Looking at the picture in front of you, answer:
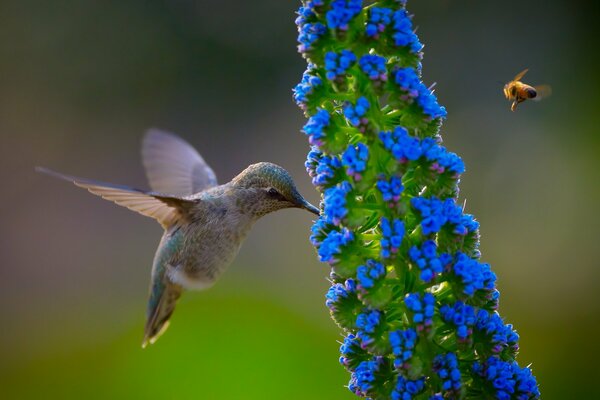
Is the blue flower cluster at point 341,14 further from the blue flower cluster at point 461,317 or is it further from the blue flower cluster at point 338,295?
the blue flower cluster at point 461,317

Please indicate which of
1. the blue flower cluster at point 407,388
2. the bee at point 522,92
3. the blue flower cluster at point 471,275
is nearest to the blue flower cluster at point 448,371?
the blue flower cluster at point 407,388

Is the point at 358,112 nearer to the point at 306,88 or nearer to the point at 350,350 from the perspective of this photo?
the point at 306,88

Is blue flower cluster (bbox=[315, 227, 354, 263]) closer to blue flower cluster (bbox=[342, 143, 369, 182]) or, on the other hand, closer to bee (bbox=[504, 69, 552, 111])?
blue flower cluster (bbox=[342, 143, 369, 182])

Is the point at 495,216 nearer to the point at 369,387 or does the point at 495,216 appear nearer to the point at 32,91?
the point at 369,387

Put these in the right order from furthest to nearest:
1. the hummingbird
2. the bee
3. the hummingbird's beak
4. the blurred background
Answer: the blurred background < the bee < the hummingbird < the hummingbird's beak

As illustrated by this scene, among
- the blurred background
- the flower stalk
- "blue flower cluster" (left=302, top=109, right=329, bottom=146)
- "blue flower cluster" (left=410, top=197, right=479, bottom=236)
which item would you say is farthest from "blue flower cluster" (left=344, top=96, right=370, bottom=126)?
the blurred background

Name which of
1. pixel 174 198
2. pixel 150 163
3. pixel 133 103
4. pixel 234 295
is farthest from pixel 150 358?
pixel 133 103

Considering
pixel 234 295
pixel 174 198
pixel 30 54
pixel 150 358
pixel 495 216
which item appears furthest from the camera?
pixel 30 54
